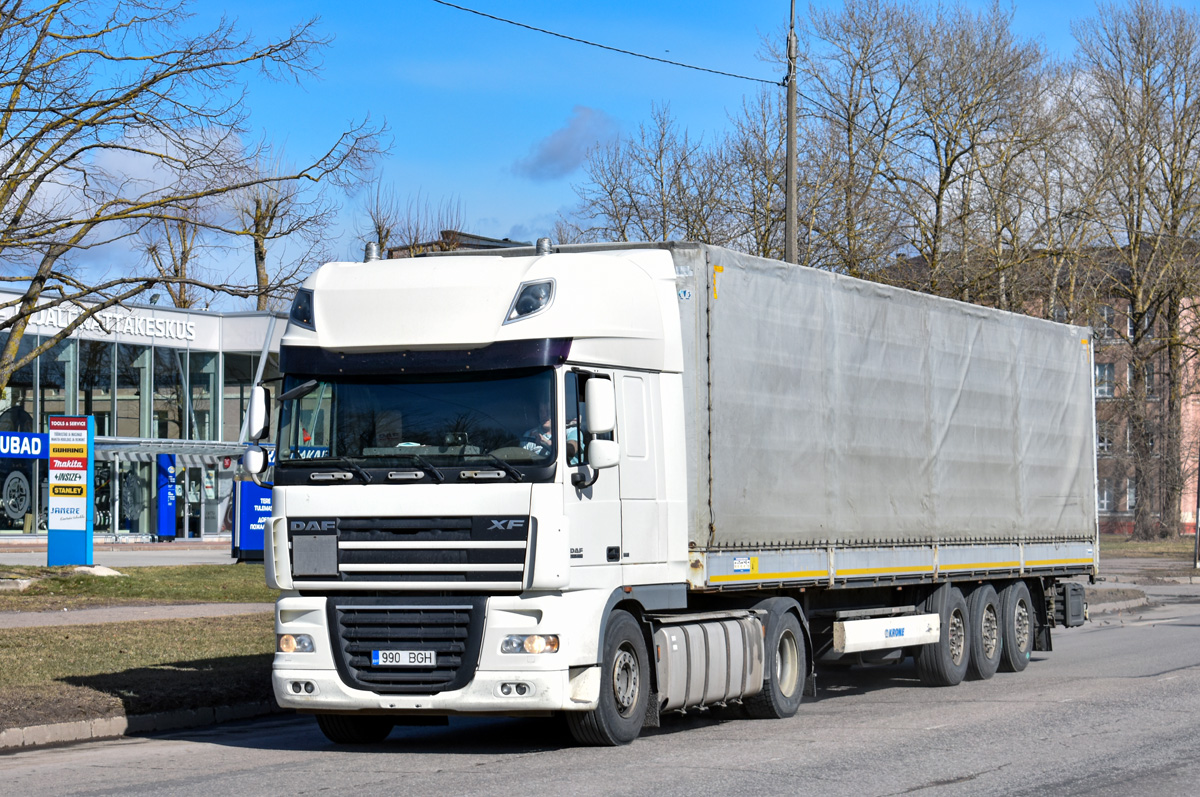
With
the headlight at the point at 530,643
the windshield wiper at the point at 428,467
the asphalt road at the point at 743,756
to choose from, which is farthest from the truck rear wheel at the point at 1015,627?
the windshield wiper at the point at 428,467

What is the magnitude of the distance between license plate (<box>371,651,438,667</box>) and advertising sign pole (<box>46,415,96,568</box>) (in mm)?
20592

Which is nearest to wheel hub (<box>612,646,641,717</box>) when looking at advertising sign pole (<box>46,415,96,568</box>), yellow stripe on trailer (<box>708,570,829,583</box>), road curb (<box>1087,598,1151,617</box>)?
yellow stripe on trailer (<box>708,570,829,583</box>)

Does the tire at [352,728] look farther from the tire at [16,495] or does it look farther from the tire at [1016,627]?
the tire at [16,495]

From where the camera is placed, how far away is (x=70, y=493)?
28.7m

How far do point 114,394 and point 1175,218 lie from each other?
3765cm

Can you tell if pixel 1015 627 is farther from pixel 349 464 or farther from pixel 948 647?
pixel 349 464

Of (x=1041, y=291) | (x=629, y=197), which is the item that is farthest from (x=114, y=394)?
(x=1041, y=291)

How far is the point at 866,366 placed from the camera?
13586 mm

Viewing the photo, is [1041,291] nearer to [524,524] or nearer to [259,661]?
[259,661]

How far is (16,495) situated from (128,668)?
1275 inches

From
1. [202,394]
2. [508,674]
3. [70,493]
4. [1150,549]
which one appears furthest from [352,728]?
[1150,549]

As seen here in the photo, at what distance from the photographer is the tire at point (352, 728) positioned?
35.5 feet

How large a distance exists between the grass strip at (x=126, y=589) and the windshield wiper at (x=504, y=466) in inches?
541

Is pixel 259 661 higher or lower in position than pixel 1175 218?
lower
